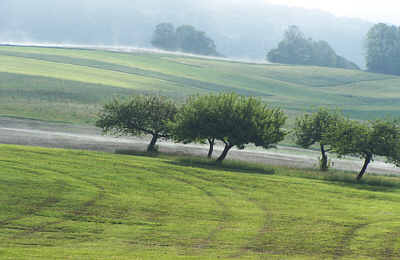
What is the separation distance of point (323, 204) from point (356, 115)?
345ft

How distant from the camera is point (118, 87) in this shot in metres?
139

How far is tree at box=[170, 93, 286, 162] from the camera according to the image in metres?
66.1

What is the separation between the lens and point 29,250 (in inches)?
1069

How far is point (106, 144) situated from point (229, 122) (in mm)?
22596

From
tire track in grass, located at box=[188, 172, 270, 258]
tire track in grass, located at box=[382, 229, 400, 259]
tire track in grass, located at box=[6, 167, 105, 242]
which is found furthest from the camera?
tire track in grass, located at box=[6, 167, 105, 242]

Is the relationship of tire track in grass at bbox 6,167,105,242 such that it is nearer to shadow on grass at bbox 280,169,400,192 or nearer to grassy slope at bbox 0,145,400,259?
grassy slope at bbox 0,145,400,259

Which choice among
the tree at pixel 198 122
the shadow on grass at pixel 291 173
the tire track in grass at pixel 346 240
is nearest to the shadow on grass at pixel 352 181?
the shadow on grass at pixel 291 173

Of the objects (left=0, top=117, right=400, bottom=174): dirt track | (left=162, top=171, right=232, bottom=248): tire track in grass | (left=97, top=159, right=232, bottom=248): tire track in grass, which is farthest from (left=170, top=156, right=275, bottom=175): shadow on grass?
(left=0, top=117, right=400, bottom=174): dirt track

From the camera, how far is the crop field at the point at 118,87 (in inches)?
4488

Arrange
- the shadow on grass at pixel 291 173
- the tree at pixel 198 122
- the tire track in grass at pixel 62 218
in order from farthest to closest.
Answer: the tree at pixel 198 122 < the shadow on grass at pixel 291 173 < the tire track in grass at pixel 62 218

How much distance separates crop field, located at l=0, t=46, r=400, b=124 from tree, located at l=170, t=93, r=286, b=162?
38184 mm

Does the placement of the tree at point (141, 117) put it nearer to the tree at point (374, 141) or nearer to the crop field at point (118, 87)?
the tree at point (374, 141)

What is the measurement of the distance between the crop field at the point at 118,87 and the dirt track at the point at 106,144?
346 inches

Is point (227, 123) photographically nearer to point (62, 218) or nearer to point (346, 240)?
point (346, 240)
